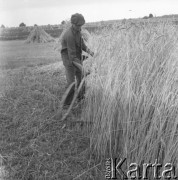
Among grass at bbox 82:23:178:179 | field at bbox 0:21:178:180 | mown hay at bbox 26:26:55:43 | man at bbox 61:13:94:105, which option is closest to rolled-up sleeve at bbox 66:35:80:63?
man at bbox 61:13:94:105

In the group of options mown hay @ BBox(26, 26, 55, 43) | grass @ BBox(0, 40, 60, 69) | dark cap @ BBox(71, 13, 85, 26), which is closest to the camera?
dark cap @ BBox(71, 13, 85, 26)

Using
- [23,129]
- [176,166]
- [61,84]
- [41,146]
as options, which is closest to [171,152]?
[176,166]

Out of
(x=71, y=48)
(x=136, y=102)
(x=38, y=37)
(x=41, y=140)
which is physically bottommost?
(x=41, y=140)

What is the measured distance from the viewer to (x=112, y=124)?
3125 mm

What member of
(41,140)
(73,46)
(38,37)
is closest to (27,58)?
(73,46)

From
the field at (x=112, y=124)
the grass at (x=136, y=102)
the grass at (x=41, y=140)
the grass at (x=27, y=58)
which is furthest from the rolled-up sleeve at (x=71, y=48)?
the grass at (x=27, y=58)

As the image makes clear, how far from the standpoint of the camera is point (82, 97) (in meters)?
4.37

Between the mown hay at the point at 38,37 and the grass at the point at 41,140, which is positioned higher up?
the mown hay at the point at 38,37

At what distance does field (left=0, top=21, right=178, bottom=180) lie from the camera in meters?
2.62

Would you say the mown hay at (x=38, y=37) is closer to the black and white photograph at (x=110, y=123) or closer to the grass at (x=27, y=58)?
the grass at (x=27, y=58)

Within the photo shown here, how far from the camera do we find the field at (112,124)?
262cm

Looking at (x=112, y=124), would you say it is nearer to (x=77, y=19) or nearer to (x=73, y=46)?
(x=73, y=46)

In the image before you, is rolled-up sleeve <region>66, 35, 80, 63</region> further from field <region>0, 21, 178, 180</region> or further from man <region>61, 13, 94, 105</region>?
field <region>0, 21, 178, 180</region>

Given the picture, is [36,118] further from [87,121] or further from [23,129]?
[87,121]
